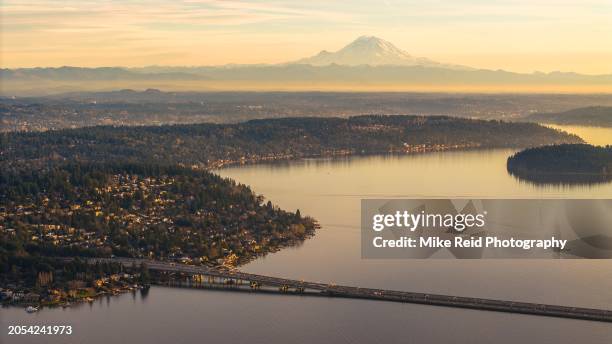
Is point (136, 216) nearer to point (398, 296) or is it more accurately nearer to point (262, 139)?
point (398, 296)

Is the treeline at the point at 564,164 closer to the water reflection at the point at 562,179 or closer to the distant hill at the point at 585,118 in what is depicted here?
the water reflection at the point at 562,179

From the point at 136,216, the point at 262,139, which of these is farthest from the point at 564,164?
the point at 136,216

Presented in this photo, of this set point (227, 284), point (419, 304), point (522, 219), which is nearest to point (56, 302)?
point (227, 284)

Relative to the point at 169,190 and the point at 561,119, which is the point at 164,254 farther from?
the point at 561,119

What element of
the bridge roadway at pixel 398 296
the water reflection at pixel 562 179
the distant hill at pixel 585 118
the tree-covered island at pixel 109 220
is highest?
the tree-covered island at pixel 109 220

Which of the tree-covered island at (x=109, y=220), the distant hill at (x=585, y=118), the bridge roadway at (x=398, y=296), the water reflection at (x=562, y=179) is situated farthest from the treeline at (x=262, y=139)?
the bridge roadway at (x=398, y=296)

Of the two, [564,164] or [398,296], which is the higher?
[398,296]
